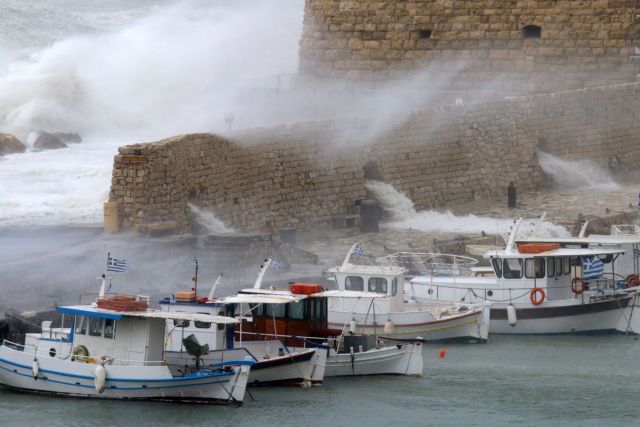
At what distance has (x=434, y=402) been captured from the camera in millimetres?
23547

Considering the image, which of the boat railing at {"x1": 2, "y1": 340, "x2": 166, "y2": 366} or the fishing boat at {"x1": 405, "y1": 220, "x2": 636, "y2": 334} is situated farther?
the fishing boat at {"x1": 405, "y1": 220, "x2": 636, "y2": 334}

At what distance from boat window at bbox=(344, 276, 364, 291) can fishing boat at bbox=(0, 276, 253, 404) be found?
4.84 m

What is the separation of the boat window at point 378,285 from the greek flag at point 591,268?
11.7ft

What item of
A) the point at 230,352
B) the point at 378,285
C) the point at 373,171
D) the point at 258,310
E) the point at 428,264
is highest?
the point at 373,171

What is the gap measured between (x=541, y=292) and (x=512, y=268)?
2.00ft

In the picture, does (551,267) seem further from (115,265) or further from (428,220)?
(428,220)

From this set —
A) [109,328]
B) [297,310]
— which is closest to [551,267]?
[297,310]

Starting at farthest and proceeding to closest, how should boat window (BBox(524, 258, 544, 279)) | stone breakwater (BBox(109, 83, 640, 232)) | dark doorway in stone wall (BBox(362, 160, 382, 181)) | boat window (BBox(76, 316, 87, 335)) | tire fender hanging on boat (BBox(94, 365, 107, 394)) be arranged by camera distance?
1. dark doorway in stone wall (BBox(362, 160, 382, 181))
2. stone breakwater (BBox(109, 83, 640, 232))
3. boat window (BBox(524, 258, 544, 279))
4. boat window (BBox(76, 316, 87, 335))
5. tire fender hanging on boat (BBox(94, 365, 107, 394))

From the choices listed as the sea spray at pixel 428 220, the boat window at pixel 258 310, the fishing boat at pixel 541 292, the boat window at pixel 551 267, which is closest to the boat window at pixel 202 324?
the boat window at pixel 258 310

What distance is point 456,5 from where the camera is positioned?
4406 cm

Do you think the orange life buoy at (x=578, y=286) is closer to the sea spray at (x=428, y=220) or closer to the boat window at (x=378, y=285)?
the boat window at (x=378, y=285)

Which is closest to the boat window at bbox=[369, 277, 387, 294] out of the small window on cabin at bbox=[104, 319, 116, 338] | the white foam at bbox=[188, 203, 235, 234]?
the white foam at bbox=[188, 203, 235, 234]

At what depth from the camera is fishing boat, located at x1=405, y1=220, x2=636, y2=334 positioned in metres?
29.4

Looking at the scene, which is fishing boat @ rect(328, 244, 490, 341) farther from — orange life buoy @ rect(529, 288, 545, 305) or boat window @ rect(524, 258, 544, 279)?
boat window @ rect(524, 258, 544, 279)
